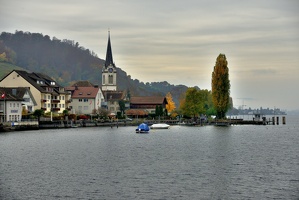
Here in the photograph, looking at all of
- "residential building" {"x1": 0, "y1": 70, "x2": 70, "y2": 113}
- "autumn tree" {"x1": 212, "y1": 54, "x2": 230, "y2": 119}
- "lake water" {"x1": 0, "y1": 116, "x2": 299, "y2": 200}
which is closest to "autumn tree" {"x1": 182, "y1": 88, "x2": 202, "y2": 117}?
"autumn tree" {"x1": 212, "y1": 54, "x2": 230, "y2": 119}

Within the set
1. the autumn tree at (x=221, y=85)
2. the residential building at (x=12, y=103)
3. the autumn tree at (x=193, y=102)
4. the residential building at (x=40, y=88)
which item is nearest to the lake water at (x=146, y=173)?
the residential building at (x=12, y=103)

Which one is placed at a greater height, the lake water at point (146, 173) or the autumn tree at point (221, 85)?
the autumn tree at point (221, 85)

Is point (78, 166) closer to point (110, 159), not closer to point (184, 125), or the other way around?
point (110, 159)

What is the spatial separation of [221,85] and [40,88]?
56.2m

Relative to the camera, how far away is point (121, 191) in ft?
149

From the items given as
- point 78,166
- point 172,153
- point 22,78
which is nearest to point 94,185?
point 78,166

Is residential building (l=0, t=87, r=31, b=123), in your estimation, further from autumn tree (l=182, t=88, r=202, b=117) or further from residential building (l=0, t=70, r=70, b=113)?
autumn tree (l=182, t=88, r=202, b=117)

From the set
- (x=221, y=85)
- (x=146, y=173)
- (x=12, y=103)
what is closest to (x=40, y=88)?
(x=12, y=103)

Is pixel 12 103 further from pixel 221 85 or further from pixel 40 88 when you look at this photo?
pixel 221 85

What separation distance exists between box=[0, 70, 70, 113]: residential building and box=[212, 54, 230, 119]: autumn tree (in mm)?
51556

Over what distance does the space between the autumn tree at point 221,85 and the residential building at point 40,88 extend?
5156cm

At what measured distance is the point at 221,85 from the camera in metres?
165

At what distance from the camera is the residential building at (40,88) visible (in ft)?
529

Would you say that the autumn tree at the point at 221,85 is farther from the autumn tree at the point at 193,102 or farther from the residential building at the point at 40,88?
the residential building at the point at 40,88
